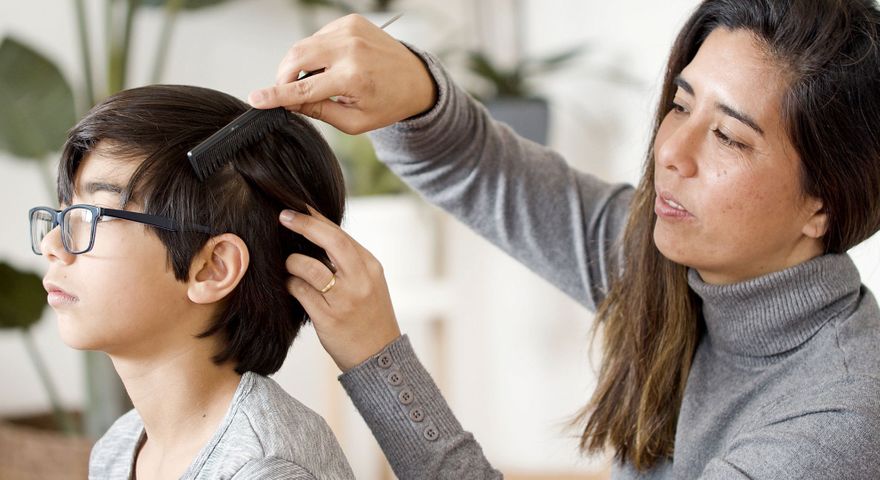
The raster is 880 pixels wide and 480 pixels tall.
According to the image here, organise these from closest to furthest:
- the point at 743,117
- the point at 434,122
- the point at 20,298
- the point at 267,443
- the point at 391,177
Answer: the point at 267,443 → the point at 743,117 → the point at 434,122 → the point at 20,298 → the point at 391,177

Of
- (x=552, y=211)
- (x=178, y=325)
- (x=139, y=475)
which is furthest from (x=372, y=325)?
(x=552, y=211)

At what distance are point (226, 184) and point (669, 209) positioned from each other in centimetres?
49

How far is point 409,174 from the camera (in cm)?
137

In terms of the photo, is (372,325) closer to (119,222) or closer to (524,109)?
(119,222)

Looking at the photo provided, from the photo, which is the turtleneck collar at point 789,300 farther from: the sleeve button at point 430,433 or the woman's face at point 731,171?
the sleeve button at point 430,433

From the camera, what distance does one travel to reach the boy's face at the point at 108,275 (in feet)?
3.28

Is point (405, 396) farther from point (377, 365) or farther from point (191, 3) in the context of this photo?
point (191, 3)

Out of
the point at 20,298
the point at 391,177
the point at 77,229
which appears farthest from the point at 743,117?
the point at 391,177

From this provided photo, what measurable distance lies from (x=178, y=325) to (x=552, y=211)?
58 centimetres

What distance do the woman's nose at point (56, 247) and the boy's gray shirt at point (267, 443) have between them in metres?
0.22

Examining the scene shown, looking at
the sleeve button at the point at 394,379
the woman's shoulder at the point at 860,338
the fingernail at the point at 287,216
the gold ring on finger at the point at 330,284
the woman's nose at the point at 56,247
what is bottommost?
the sleeve button at the point at 394,379

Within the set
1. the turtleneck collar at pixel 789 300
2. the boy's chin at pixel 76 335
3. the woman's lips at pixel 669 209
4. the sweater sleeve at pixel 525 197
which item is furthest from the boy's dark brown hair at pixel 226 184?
the turtleneck collar at pixel 789 300

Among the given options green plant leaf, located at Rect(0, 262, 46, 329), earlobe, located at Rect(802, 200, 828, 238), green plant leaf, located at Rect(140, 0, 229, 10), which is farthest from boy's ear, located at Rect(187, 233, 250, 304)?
green plant leaf, located at Rect(140, 0, 229, 10)

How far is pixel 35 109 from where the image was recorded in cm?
221
